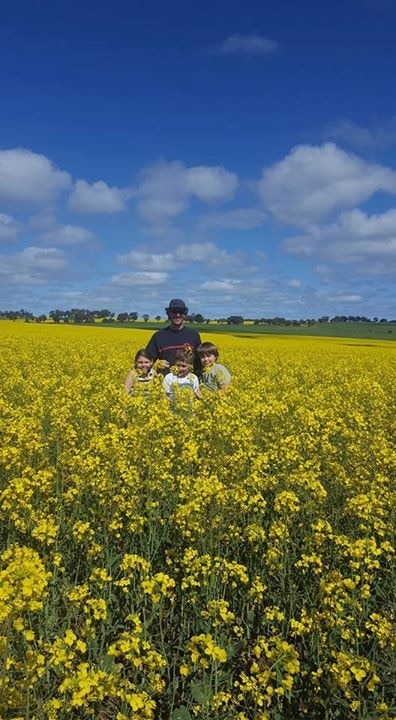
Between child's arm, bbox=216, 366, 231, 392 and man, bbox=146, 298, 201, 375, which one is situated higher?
man, bbox=146, 298, 201, 375

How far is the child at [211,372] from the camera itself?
28.9ft

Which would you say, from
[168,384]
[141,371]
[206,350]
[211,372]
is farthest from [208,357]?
[141,371]

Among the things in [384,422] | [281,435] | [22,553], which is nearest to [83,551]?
[22,553]

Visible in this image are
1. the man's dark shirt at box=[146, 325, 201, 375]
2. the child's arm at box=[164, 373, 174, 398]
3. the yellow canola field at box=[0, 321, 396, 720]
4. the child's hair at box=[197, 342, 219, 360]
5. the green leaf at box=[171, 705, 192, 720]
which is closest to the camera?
the yellow canola field at box=[0, 321, 396, 720]

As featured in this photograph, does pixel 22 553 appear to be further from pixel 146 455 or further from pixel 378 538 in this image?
pixel 378 538

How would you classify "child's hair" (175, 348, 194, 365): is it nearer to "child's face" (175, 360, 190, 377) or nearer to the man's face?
"child's face" (175, 360, 190, 377)

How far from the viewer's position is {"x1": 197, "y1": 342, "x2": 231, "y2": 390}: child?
28.9 feet

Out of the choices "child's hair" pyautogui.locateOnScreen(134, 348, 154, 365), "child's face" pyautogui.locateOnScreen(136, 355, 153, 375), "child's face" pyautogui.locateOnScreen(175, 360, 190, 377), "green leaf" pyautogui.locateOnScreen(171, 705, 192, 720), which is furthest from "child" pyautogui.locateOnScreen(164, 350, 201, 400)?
"green leaf" pyautogui.locateOnScreen(171, 705, 192, 720)

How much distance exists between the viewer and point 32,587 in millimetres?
2531

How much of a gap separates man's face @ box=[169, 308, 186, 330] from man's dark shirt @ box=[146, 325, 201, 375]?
4.6 inches

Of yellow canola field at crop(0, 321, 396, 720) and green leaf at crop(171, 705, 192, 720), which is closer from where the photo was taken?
yellow canola field at crop(0, 321, 396, 720)

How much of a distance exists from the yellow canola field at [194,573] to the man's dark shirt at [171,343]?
1772 mm

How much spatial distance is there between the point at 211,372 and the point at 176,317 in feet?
3.60

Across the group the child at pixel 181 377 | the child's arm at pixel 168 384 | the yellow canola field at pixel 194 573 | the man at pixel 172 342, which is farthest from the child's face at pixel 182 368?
the yellow canola field at pixel 194 573
